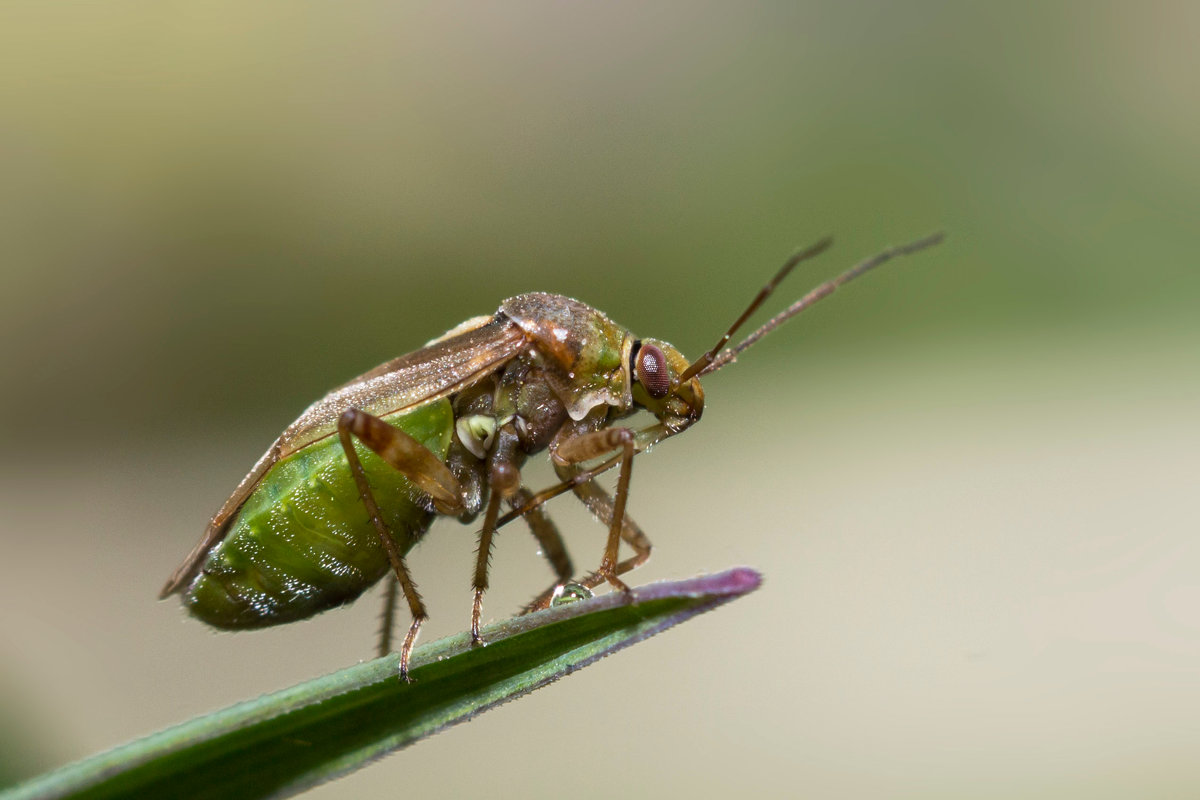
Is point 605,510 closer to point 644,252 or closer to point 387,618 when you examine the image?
point 387,618

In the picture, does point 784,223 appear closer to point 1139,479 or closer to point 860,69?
point 860,69

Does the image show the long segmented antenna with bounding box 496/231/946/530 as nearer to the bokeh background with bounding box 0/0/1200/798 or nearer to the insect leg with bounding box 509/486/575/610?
the insect leg with bounding box 509/486/575/610

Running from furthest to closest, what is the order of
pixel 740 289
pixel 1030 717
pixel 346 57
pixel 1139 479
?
pixel 346 57 < pixel 740 289 < pixel 1139 479 < pixel 1030 717

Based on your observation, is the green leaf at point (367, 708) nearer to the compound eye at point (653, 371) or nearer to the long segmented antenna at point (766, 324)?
the long segmented antenna at point (766, 324)

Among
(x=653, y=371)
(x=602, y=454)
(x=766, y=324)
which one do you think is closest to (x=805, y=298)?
(x=766, y=324)

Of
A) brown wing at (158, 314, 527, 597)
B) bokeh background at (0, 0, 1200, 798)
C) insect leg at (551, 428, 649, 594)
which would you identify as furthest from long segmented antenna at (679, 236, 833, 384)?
bokeh background at (0, 0, 1200, 798)

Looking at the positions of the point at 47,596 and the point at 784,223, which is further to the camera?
the point at 784,223

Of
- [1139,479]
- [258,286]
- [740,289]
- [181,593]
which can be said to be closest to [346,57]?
[258,286]
